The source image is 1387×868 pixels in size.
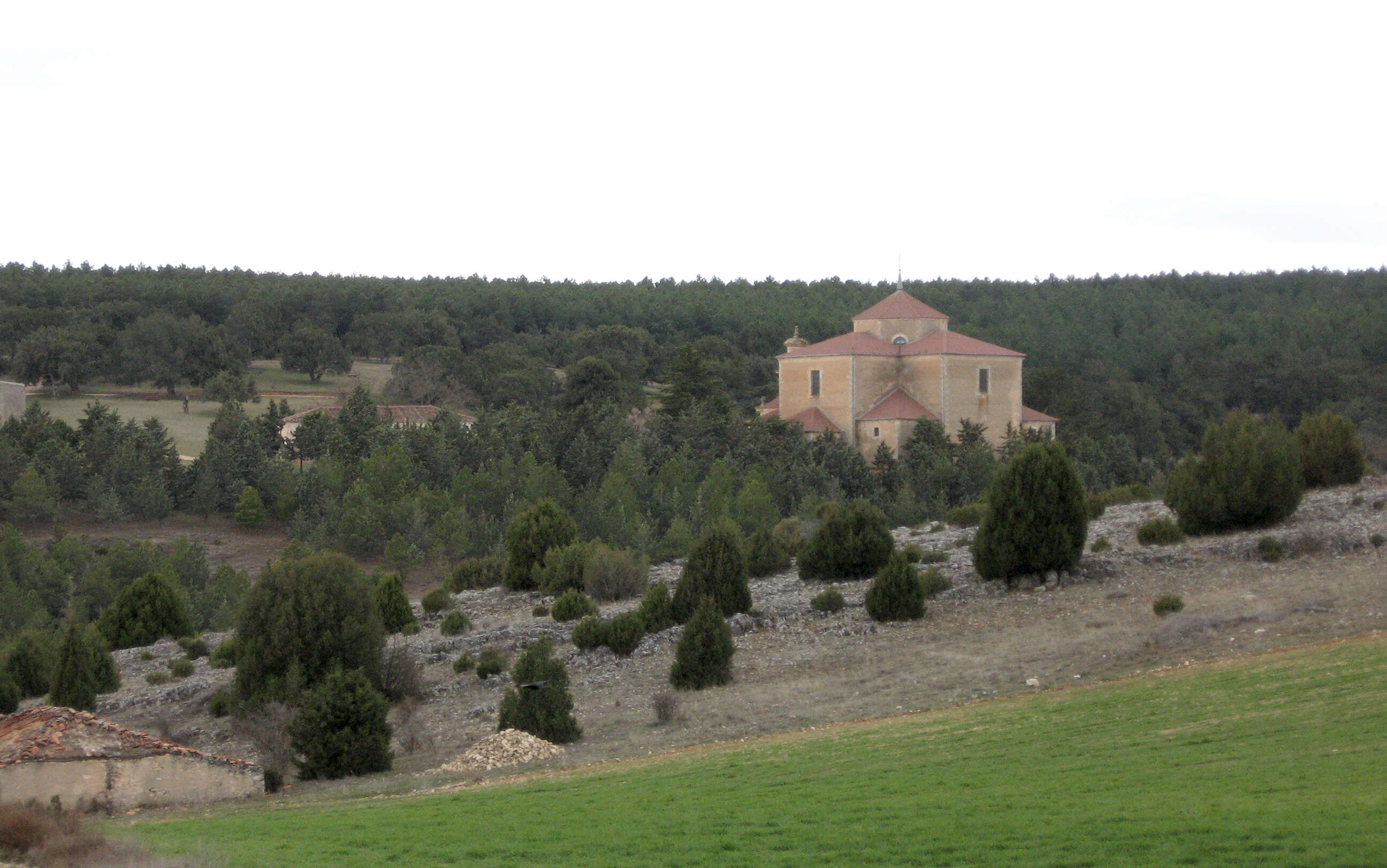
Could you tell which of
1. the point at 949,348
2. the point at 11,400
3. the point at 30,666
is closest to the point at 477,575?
the point at 30,666

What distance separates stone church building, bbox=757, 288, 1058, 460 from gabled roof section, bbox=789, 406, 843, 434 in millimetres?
37

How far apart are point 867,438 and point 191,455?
82.2 ft

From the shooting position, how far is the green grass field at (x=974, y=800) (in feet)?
27.2

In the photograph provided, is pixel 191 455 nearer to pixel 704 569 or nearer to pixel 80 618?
pixel 80 618

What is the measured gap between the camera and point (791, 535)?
31.0 meters

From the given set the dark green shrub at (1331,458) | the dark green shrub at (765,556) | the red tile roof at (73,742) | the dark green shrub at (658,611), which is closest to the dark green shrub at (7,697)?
the red tile roof at (73,742)

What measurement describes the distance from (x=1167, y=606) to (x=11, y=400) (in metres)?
54.0

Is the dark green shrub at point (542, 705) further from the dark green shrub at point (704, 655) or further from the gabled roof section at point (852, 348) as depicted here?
the gabled roof section at point (852, 348)

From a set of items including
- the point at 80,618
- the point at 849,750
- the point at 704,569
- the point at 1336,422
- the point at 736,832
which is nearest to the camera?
the point at 736,832

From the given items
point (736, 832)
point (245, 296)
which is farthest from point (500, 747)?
point (245, 296)

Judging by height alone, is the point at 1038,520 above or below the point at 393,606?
above

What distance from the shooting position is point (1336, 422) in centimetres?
2731

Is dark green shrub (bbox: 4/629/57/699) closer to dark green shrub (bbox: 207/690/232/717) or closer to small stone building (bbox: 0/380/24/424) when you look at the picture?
dark green shrub (bbox: 207/690/232/717)

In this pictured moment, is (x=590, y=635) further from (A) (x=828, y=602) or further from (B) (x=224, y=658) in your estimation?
(B) (x=224, y=658)
